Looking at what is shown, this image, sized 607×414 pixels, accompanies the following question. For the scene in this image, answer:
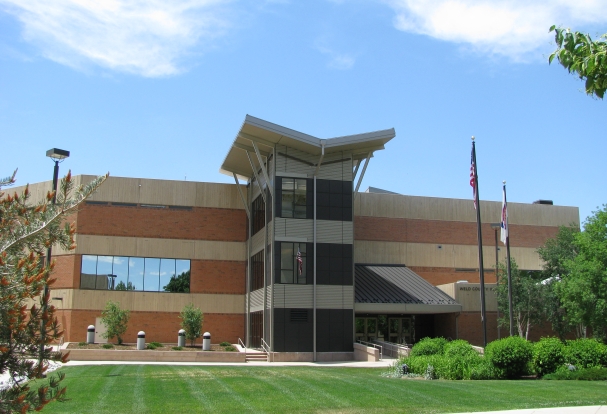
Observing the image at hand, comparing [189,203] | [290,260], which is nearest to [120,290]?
[189,203]

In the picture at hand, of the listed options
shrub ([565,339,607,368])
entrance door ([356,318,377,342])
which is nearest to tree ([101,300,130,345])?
entrance door ([356,318,377,342])

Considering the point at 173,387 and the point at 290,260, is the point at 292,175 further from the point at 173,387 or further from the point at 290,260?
the point at 173,387

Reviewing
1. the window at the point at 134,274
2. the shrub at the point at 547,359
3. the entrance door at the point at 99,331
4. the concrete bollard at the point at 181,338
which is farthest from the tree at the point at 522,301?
the entrance door at the point at 99,331

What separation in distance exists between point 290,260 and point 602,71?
91.2 ft

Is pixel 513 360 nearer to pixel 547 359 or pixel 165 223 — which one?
pixel 547 359

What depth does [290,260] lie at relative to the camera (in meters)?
34.6

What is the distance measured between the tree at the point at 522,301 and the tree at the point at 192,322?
18.1 m

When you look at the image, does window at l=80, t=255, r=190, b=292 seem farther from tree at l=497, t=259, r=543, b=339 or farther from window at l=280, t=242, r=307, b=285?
tree at l=497, t=259, r=543, b=339

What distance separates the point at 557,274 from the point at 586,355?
20.2 metres

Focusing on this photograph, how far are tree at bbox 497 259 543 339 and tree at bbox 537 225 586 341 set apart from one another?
54 centimetres

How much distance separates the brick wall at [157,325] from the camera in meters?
38.8

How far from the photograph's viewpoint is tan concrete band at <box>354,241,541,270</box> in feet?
142

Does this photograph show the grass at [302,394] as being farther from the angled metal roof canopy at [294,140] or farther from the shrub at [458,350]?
the angled metal roof canopy at [294,140]

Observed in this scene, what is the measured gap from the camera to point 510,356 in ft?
71.4
